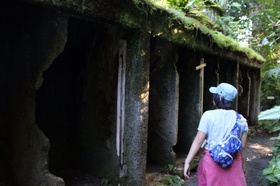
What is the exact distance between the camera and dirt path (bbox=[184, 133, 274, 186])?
16.7 feet

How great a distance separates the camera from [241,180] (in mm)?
2992

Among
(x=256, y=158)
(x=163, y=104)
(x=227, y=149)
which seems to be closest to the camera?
(x=227, y=149)

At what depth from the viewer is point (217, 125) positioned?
2980mm

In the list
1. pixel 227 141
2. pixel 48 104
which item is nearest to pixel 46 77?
pixel 48 104

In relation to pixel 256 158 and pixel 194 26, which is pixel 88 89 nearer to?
pixel 194 26

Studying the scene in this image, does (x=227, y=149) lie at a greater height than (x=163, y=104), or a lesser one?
lesser

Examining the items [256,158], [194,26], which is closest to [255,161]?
[256,158]

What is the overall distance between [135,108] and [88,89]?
3.61ft

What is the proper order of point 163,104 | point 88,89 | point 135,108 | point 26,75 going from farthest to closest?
point 163,104 < point 88,89 < point 135,108 < point 26,75

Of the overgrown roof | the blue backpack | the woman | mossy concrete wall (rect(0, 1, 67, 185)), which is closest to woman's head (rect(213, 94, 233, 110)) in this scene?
the woman

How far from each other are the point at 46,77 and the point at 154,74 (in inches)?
78.0

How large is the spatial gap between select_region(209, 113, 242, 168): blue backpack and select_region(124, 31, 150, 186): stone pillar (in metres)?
1.32

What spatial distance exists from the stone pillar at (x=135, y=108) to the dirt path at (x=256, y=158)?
1.16 m

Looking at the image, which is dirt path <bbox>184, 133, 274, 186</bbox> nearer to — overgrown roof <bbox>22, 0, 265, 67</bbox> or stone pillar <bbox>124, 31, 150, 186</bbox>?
stone pillar <bbox>124, 31, 150, 186</bbox>
